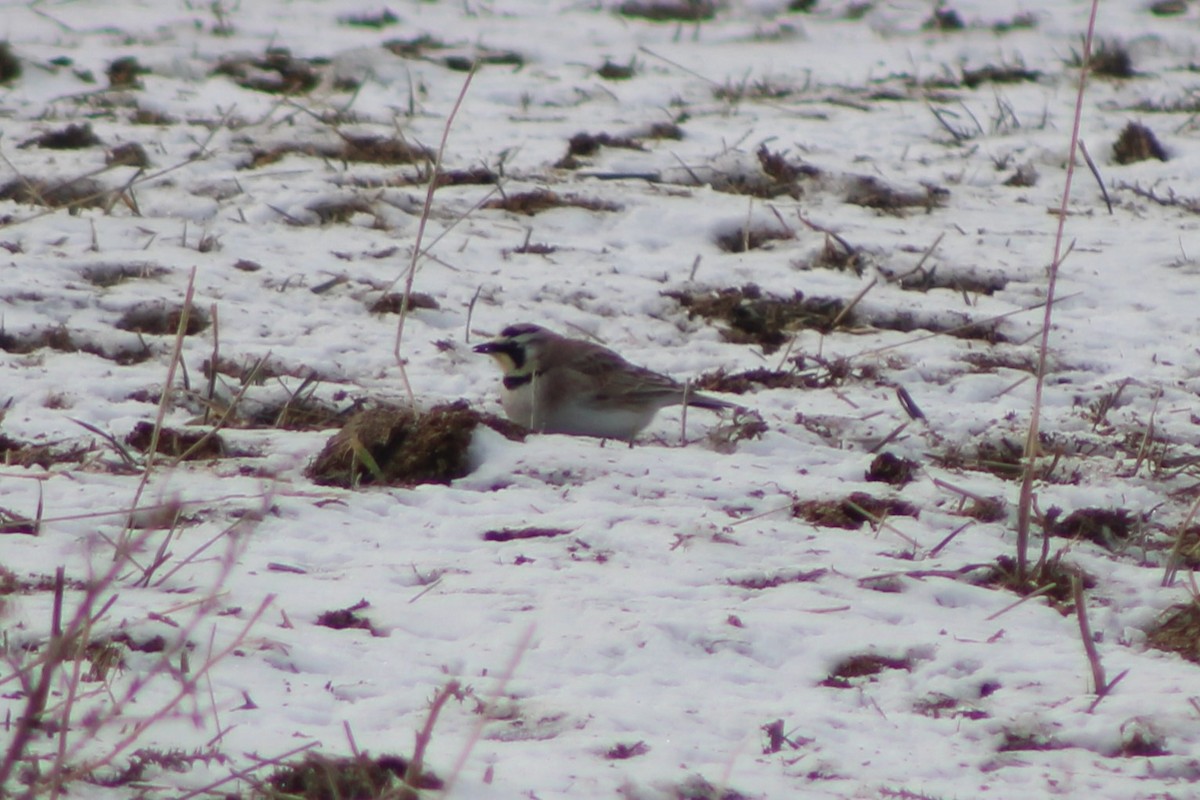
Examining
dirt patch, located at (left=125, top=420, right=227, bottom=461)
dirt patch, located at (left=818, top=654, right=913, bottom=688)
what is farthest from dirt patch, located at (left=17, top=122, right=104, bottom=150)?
dirt patch, located at (left=818, top=654, right=913, bottom=688)

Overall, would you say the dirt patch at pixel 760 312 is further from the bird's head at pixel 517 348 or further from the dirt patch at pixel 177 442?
the dirt patch at pixel 177 442

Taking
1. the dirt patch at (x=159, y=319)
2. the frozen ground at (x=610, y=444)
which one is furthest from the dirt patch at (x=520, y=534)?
the dirt patch at (x=159, y=319)

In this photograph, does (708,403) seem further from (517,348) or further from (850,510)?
(850,510)

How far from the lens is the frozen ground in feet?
9.64

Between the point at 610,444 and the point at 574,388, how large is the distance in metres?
0.29

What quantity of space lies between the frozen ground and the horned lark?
7.8 inches

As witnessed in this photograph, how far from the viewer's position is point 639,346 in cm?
578

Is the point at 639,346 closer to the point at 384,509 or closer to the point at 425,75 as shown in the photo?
the point at 384,509

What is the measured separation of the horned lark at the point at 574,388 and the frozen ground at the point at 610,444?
199 millimetres

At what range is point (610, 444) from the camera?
194 inches

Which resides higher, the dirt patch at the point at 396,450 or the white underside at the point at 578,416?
the dirt patch at the point at 396,450

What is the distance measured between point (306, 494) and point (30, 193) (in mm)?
3156

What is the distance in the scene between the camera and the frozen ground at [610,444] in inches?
116

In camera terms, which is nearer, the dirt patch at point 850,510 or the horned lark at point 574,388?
the dirt patch at point 850,510
